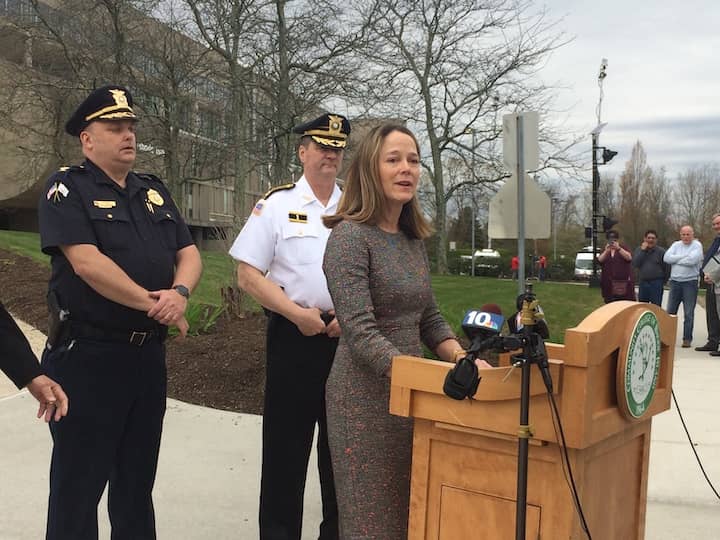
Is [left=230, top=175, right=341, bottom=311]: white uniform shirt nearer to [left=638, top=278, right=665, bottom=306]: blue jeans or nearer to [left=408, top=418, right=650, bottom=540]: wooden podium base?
[left=408, top=418, right=650, bottom=540]: wooden podium base

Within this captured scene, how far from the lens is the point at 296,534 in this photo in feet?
9.72

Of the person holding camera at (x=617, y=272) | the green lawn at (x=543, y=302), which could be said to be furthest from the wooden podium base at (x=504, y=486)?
the person holding camera at (x=617, y=272)

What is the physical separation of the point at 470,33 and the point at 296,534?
22.2 m

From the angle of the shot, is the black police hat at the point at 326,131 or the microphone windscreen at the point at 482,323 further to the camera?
the black police hat at the point at 326,131

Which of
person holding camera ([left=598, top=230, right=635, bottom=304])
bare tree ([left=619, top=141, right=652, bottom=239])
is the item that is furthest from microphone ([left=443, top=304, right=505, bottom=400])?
bare tree ([left=619, top=141, right=652, bottom=239])

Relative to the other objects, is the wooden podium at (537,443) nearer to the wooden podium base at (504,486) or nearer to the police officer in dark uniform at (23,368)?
the wooden podium base at (504,486)

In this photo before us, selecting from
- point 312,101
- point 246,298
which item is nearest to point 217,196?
point 312,101

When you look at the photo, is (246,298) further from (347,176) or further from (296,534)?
(347,176)

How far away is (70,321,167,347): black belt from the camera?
2.50 meters

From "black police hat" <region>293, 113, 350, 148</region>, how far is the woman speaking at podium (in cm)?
74

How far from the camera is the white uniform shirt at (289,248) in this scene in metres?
2.92

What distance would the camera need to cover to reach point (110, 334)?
Result: 2543 mm

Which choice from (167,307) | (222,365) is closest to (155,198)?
(167,307)

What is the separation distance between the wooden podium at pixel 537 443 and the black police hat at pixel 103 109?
153cm
